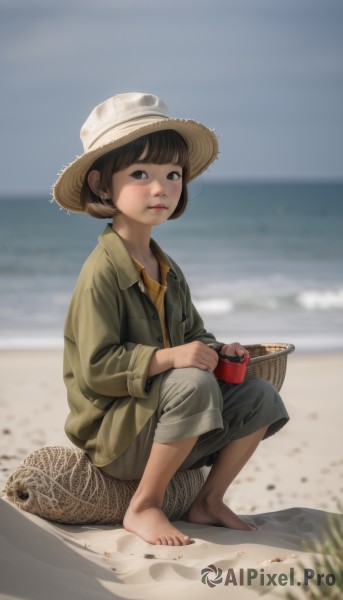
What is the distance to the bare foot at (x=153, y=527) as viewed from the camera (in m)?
A: 3.93

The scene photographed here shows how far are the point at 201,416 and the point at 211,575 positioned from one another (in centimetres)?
58

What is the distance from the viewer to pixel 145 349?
12.9 ft

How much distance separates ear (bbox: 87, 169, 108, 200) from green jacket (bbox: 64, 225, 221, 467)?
0.44 ft

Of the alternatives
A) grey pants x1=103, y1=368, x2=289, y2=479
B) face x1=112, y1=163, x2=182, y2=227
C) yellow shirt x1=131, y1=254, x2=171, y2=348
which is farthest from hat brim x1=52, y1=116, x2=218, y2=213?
grey pants x1=103, y1=368, x2=289, y2=479

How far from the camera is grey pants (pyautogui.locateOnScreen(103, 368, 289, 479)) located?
12.7 ft

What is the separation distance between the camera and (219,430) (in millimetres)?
4066

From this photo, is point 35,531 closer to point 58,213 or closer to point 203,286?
point 203,286

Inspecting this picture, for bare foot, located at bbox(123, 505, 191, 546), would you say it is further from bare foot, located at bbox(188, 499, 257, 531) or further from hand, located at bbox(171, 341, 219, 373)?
hand, located at bbox(171, 341, 219, 373)

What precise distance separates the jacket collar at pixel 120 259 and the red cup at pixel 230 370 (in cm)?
45

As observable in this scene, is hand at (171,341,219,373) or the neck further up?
the neck

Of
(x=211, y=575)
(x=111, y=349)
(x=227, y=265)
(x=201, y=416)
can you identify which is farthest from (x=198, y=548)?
(x=227, y=265)

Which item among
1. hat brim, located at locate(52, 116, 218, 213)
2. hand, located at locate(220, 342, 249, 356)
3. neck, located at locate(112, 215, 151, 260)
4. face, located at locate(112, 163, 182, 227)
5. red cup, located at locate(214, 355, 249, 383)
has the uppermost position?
hat brim, located at locate(52, 116, 218, 213)

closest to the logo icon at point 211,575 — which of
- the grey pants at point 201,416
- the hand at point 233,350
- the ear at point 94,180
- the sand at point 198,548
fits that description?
the sand at point 198,548

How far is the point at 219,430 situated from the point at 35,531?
0.78m
